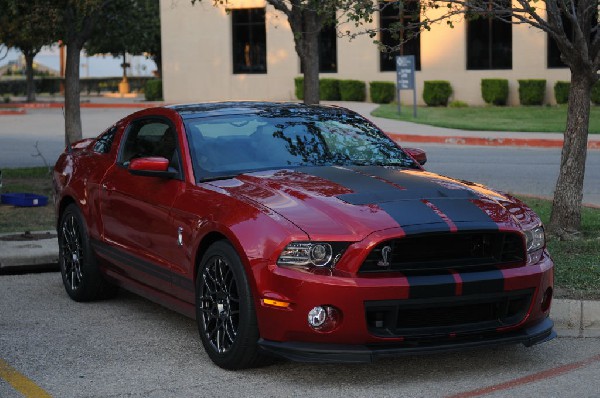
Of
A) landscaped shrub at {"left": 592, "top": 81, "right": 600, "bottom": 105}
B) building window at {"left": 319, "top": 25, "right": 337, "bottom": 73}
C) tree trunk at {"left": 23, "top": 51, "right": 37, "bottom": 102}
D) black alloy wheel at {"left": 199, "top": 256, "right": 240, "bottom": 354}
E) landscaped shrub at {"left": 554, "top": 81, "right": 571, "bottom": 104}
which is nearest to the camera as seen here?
black alloy wheel at {"left": 199, "top": 256, "right": 240, "bottom": 354}

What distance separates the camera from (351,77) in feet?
131

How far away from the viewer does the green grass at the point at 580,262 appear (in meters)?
8.35

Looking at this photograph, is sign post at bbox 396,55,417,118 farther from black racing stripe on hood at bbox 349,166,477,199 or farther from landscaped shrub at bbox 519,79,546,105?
black racing stripe on hood at bbox 349,166,477,199

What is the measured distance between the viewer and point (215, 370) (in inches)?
268

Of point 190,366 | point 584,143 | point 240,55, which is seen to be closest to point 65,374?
point 190,366

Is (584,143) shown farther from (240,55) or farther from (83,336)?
(240,55)

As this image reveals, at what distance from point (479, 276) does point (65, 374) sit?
2.43 metres

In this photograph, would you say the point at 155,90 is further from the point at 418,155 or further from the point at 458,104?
the point at 418,155

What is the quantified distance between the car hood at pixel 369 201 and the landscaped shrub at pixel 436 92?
30352 millimetres

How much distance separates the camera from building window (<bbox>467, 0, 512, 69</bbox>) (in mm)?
37438

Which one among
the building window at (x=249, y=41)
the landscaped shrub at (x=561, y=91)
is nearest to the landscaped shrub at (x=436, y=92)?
the landscaped shrub at (x=561, y=91)

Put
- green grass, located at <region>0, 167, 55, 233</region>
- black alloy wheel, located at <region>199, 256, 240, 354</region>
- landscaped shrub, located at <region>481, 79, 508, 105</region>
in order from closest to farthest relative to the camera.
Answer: black alloy wheel, located at <region>199, 256, 240, 354</region>
green grass, located at <region>0, 167, 55, 233</region>
landscaped shrub, located at <region>481, 79, 508, 105</region>

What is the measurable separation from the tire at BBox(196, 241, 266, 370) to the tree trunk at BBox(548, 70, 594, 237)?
4.84 metres

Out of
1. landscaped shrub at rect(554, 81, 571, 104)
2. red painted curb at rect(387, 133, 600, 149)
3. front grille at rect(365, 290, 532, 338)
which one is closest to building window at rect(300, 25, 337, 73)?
landscaped shrub at rect(554, 81, 571, 104)
